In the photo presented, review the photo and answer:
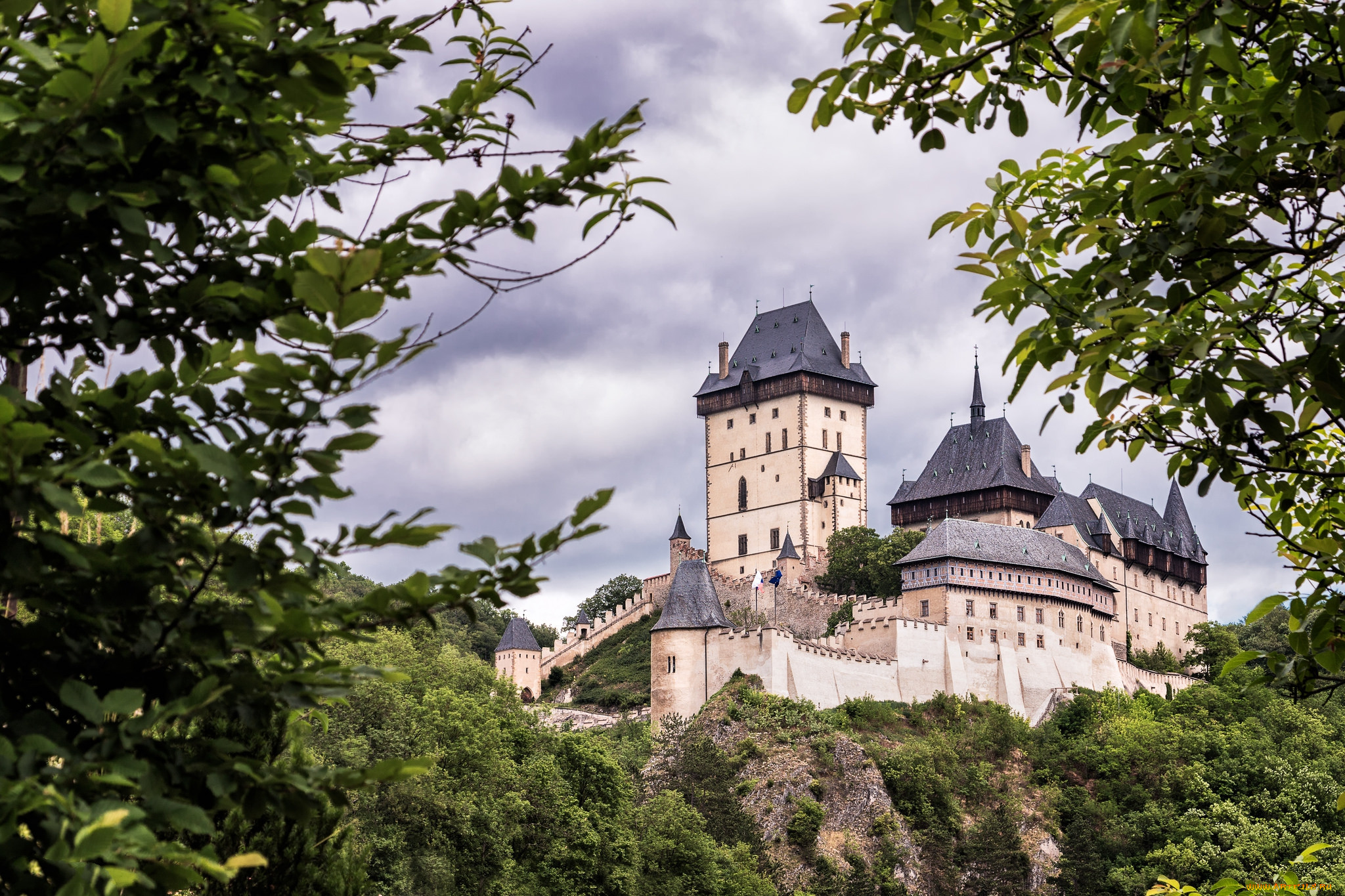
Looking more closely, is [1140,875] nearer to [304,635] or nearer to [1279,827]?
[1279,827]

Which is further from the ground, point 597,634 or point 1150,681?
point 597,634

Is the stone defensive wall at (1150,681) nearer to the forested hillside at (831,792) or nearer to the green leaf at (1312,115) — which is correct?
the forested hillside at (831,792)

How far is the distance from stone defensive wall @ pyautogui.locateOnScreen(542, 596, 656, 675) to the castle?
0.11 meters

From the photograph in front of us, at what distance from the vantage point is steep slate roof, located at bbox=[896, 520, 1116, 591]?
6294 cm

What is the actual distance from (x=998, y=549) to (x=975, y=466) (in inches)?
595

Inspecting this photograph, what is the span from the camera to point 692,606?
193 ft

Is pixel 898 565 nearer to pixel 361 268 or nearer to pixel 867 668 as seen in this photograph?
pixel 867 668

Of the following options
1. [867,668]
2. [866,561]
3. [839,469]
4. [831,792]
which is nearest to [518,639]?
[866,561]

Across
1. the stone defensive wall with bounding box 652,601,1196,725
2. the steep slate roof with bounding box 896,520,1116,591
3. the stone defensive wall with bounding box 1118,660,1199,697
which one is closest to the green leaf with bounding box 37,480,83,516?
the stone defensive wall with bounding box 652,601,1196,725

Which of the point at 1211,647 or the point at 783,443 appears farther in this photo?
the point at 783,443

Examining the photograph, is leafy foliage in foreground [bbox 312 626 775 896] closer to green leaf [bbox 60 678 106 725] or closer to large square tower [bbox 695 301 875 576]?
green leaf [bbox 60 678 106 725]

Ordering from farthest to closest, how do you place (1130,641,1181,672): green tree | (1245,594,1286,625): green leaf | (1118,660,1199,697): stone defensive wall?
(1130,641,1181,672): green tree, (1118,660,1199,697): stone defensive wall, (1245,594,1286,625): green leaf

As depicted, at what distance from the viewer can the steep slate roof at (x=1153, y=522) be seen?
254 ft

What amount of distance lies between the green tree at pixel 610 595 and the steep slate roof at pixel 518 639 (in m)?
14.3
